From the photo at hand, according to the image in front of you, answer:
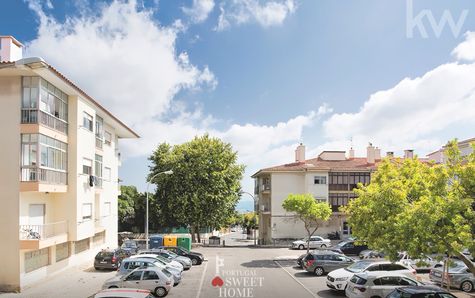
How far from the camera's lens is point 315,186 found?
53.4 metres

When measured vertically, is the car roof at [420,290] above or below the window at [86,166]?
below

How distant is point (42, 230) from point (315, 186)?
35156 millimetres

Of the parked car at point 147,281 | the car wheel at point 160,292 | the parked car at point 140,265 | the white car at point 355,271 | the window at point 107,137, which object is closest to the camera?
the parked car at point 147,281

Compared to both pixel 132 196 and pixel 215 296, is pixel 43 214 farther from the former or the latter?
pixel 132 196

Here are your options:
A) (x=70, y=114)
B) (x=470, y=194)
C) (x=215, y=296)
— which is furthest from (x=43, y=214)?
(x=470, y=194)

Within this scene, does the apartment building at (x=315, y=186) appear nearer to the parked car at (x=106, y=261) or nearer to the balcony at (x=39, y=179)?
the parked car at (x=106, y=261)

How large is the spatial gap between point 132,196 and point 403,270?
1777 inches

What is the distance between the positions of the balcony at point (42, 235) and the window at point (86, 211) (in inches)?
94.7

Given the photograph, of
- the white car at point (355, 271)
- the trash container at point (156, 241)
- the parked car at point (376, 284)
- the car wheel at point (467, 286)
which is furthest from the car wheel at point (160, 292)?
the trash container at point (156, 241)

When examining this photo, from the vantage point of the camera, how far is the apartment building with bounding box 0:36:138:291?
22531 mm

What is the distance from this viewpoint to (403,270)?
23547 mm

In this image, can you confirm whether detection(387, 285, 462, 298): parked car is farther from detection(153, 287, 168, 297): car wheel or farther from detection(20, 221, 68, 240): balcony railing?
detection(20, 221, 68, 240): balcony railing

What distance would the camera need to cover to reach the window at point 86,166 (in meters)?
29.3

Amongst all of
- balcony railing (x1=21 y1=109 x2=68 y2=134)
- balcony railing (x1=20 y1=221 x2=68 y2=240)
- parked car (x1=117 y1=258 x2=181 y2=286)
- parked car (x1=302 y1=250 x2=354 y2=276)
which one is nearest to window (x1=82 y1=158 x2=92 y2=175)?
balcony railing (x1=21 y1=109 x2=68 y2=134)
